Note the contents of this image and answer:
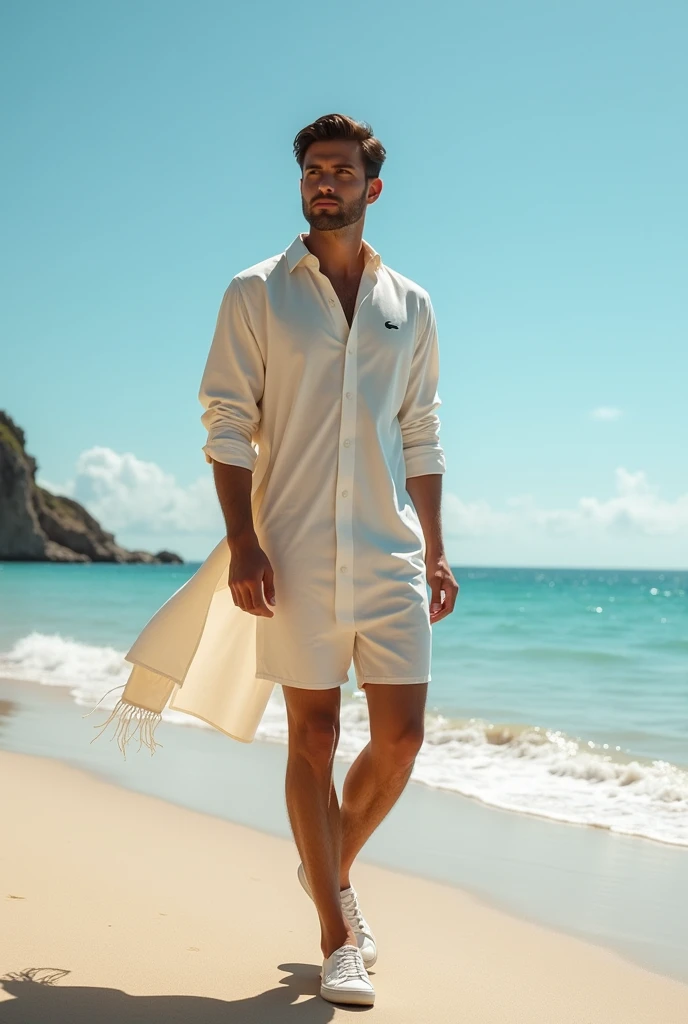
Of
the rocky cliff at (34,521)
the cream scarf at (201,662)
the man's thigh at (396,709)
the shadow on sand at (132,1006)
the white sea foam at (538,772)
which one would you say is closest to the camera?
the shadow on sand at (132,1006)

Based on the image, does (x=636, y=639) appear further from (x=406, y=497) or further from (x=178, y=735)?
(x=406, y=497)

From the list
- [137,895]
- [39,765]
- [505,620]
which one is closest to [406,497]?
[137,895]

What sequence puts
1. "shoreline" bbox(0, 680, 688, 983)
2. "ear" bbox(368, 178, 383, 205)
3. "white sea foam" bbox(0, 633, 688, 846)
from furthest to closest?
"white sea foam" bbox(0, 633, 688, 846) < "shoreline" bbox(0, 680, 688, 983) < "ear" bbox(368, 178, 383, 205)

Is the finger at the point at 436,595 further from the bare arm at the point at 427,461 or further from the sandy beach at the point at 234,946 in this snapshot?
the sandy beach at the point at 234,946

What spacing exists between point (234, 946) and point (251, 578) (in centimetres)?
108

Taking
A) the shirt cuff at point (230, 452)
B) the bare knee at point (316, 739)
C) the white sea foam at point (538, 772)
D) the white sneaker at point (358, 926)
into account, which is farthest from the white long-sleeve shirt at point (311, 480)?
the white sea foam at point (538, 772)

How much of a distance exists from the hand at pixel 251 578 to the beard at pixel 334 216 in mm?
862

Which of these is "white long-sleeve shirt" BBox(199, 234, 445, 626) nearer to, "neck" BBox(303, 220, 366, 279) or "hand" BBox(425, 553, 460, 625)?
"neck" BBox(303, 220, 366, 279)

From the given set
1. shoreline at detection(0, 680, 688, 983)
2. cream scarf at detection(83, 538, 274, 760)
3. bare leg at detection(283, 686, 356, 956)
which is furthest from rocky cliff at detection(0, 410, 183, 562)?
bare leg at detection(283, 686, 356, 956)

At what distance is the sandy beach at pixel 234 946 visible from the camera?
2437 mm

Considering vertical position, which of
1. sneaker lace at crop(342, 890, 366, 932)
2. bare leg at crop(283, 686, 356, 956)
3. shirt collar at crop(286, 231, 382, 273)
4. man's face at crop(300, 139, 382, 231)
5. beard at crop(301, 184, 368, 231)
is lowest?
sneaker lace at crop(342, 890, 366, 932)

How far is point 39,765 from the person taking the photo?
5.42m

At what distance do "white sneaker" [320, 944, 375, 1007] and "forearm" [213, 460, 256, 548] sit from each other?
101 centimetres

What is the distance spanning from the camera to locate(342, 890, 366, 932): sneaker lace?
275 cm
